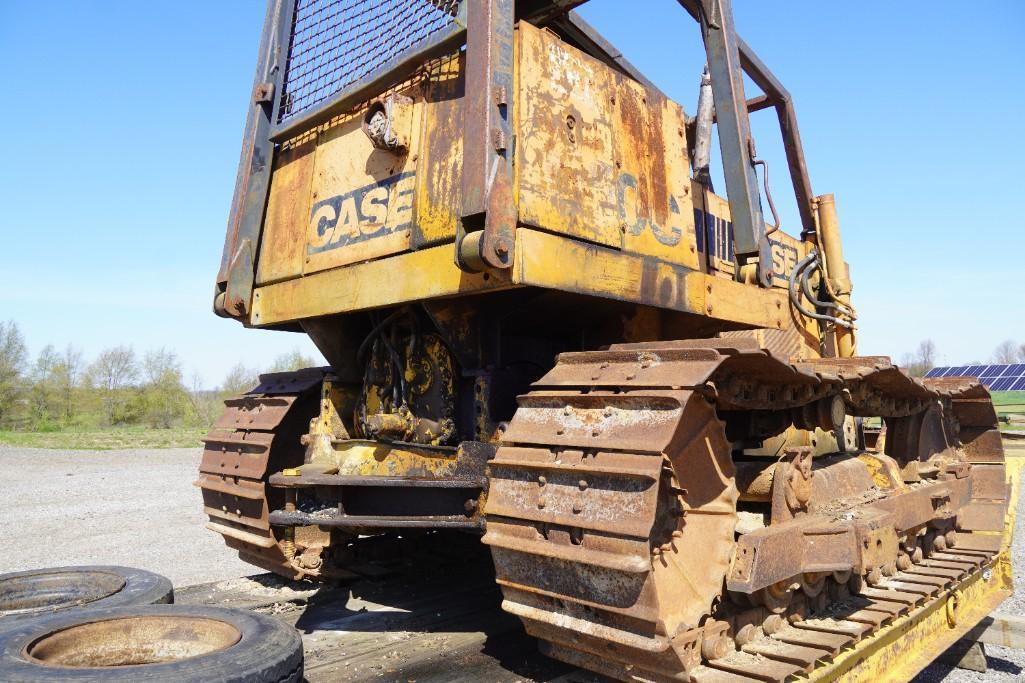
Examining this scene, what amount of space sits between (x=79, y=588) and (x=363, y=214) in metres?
2.50

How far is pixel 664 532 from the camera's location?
297 cm

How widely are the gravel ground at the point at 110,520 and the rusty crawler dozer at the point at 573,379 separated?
3.10 meters

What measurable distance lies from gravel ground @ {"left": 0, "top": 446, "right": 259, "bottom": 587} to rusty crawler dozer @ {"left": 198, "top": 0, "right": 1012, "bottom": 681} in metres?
3.10

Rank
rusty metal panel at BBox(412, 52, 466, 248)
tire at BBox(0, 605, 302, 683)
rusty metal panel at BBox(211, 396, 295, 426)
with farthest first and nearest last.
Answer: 1. rusty metal panel at BBox(211, 396, 295, 426)
2. rusty metal panel at BBox(412, 52, 466, 248)
3. tire at BBox(0, 605, 302, 683)

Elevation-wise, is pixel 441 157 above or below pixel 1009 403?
below

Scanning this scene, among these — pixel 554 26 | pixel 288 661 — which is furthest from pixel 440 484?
pixel 554 26

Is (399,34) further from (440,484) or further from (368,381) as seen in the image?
(440,484)

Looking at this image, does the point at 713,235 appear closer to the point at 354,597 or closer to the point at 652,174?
the point at 652,174

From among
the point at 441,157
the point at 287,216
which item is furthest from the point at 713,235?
the point at 287,216

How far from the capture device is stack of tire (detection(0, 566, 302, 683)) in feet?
8.46

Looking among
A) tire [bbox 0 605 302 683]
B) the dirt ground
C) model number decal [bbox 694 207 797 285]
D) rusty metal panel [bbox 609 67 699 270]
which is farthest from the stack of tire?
model number decal [bbox 694 207 797 285]

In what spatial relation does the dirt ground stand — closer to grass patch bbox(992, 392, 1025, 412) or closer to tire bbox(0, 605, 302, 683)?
tire bbox(0, 605, 302, 683)

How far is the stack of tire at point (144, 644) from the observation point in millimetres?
2578

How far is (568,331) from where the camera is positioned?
4348 mm
